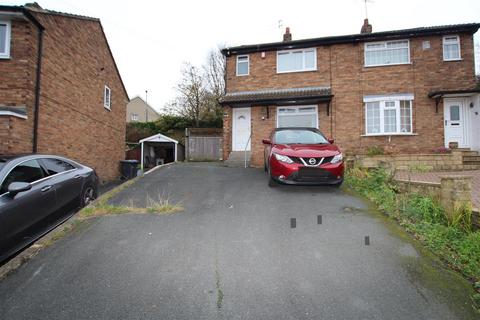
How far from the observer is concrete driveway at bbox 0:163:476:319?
2.49 metres

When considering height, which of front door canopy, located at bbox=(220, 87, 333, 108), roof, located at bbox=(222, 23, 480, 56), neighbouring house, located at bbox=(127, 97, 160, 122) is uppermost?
neighbouring house, located at bbox=(127, 97, 160, 122)

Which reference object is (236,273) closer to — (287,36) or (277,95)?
(277,95)

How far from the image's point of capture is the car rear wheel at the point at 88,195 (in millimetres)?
5211

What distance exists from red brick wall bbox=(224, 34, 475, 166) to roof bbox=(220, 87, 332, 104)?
12.6 inches

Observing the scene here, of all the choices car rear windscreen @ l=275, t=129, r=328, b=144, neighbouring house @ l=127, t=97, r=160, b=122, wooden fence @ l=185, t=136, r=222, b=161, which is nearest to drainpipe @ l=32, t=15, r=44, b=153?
car rear windscreen @ l=275, t=129, r=328, b=144

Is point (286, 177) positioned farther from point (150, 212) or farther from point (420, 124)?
point (420, 124)

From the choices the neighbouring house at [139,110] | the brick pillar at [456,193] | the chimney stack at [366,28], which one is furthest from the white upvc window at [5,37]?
the neighbouring house at [139,110]

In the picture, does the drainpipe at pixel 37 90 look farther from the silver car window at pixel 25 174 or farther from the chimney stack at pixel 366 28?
the chimney stack at pixel 366 28

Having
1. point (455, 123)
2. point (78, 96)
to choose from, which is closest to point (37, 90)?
point (78, 96)

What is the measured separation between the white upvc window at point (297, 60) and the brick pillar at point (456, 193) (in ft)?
30.4

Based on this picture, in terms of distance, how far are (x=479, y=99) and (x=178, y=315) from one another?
13701 mm

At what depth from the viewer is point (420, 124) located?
11.2m

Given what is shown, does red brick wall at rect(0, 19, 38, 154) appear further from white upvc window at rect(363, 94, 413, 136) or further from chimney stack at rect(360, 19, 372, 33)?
chimney stack at rect(360, 19, 372, 33)

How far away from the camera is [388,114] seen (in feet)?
37.8
